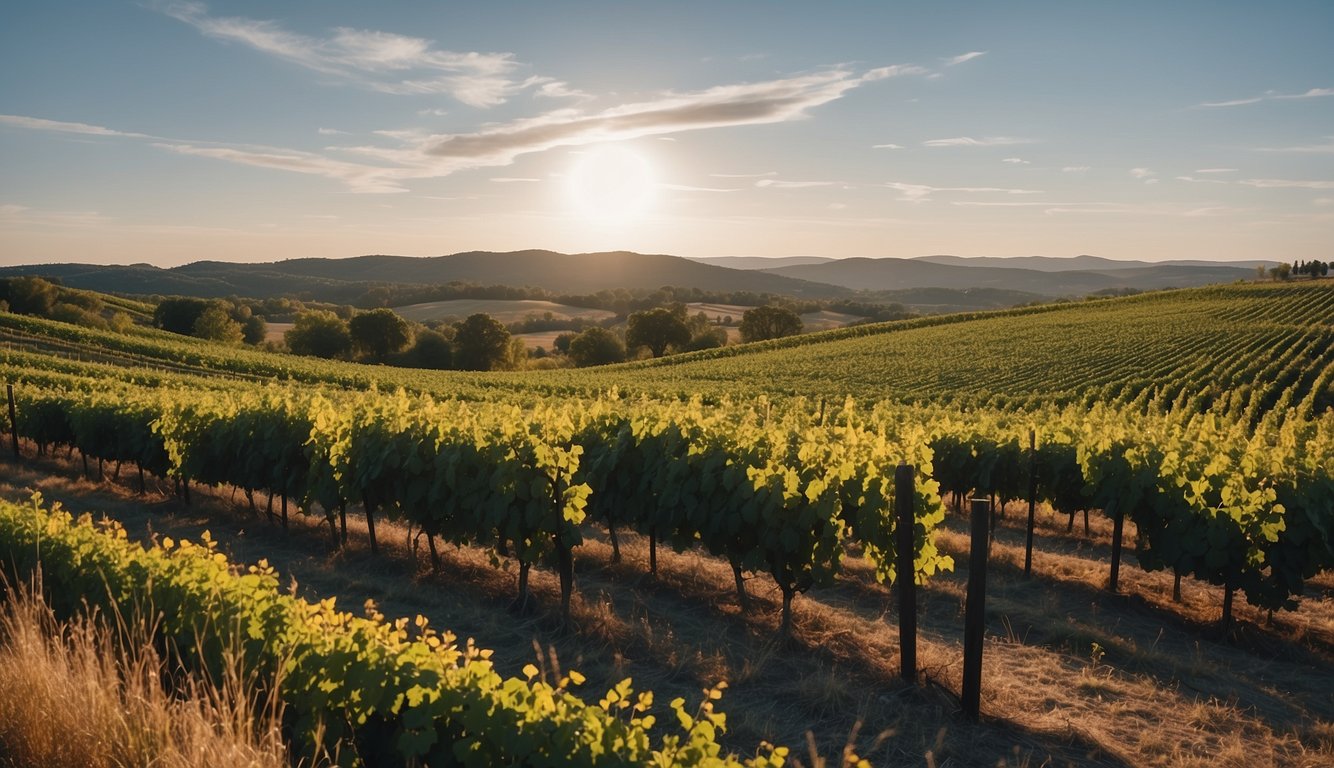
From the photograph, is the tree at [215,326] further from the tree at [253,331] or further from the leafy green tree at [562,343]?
the leafy green tree at [562,343]

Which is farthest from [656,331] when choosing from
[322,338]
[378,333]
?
[322,338]

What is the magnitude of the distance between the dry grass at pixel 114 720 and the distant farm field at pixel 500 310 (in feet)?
372

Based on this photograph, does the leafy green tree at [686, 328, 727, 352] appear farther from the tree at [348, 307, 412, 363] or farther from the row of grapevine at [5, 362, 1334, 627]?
the row of grapevine at [5, 362, 1334, 627]

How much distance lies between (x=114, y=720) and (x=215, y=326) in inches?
3167

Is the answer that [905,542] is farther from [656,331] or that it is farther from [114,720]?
[656,331]

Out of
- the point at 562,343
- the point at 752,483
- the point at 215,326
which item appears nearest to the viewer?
the point at 752,483

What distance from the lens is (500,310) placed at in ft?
422

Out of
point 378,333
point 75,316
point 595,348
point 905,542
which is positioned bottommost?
point 595,348

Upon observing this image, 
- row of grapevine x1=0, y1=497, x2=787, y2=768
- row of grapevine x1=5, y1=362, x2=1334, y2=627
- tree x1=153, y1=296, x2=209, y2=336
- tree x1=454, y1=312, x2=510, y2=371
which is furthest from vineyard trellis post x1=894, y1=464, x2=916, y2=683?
tree x1=153, y1=296, x2=209, y2=336

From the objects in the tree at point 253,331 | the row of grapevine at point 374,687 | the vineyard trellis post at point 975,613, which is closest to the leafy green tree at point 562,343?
the tree at point 253,331

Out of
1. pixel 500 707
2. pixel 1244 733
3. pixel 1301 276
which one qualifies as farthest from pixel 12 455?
pixel 1301 276

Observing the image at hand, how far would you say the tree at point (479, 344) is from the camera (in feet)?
248

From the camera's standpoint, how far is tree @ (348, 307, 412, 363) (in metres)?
76.9

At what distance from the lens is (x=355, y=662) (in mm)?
4352
